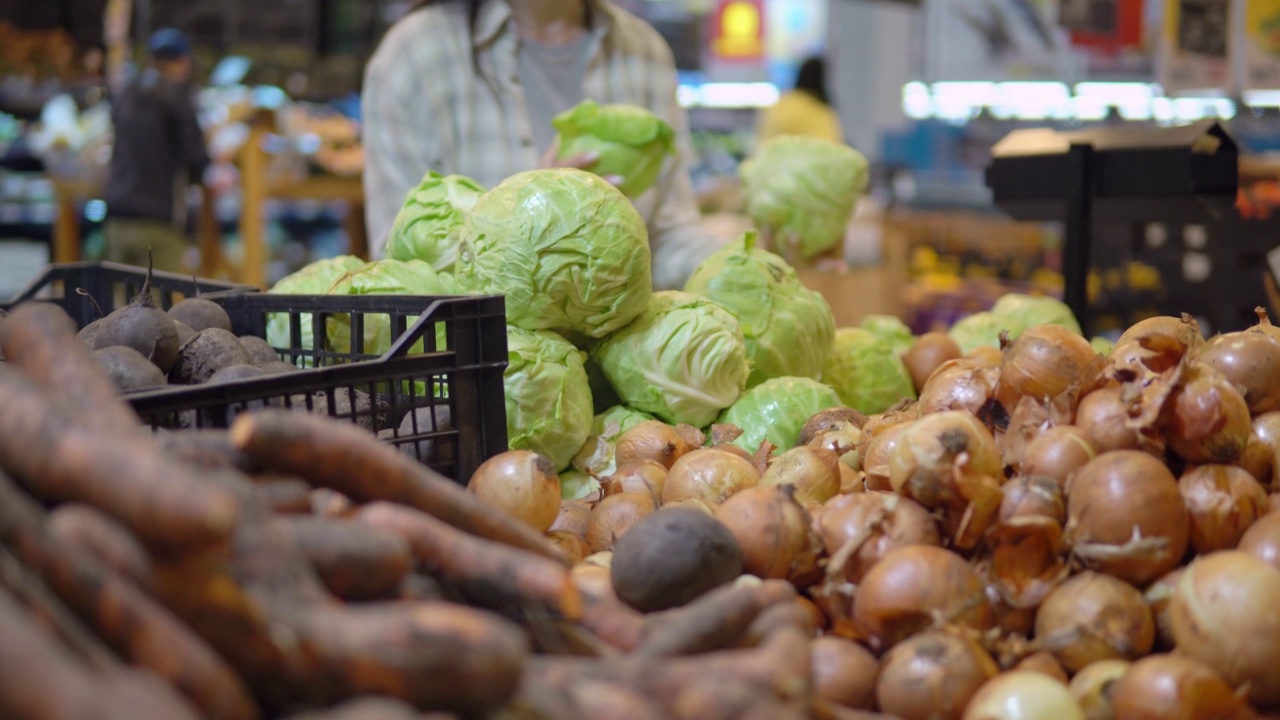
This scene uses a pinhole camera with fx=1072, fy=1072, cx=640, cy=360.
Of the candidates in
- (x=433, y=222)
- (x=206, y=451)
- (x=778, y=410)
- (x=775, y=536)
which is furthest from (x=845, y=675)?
(x=433, y=222)

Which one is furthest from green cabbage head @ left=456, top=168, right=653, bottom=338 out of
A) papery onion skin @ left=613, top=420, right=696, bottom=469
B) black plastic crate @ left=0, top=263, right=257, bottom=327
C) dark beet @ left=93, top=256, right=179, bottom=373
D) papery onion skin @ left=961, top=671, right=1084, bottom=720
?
papery onion skin @ left=961, top=671, right=1084, bottom=720

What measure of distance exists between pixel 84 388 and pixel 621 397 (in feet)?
3.93

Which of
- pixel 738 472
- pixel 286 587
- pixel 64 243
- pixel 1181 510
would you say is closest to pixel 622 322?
pixel 738 472

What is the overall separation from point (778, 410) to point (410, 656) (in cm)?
131

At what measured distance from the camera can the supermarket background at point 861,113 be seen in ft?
15.5

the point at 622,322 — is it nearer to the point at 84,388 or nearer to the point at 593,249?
the point at 593,249

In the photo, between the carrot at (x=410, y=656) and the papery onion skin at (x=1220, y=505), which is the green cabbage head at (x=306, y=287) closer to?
the carrot at (x=410, y=656)

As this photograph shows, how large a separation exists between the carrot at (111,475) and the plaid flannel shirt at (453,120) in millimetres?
2131

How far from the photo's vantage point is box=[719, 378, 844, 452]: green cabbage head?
6.61 ft

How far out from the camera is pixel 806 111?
6.08 meters

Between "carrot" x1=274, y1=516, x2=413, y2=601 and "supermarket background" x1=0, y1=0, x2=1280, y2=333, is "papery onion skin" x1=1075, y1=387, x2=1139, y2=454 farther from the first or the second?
"supermarket background" x1=0, y1=0, x2=1280, y2=333

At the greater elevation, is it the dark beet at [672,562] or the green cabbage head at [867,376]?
the dark beet at [672,562]

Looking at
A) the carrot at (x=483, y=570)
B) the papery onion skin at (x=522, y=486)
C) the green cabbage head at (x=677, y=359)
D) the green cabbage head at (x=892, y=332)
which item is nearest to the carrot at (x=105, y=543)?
the carrot at (x=483, y=570)

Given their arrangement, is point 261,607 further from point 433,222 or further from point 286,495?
point 433,222
